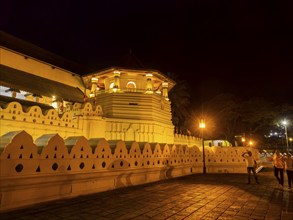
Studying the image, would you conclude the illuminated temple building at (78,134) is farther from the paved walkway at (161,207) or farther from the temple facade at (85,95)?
the paved walkway at (161,207)

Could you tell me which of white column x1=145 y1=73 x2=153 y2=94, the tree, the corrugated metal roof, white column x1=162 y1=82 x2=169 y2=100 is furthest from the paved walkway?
the tree

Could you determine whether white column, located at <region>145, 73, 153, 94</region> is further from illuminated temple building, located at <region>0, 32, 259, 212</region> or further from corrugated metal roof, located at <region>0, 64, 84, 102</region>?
corrugated metal roof, located at <region>0, 64, 84, 102</region>

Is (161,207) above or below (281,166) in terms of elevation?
below

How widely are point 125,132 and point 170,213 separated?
49.5ft

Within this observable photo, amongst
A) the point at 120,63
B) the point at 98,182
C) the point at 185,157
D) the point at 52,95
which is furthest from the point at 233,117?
the point at 98,182

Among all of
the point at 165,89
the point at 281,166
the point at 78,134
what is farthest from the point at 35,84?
the point at 281,166

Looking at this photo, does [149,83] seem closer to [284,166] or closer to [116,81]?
[116,81]

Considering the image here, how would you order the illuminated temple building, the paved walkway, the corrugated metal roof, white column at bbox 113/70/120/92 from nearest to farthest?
the paved walkway, the illuminated temple building, the corrugated metal roof, white column at bbox 113/70/120/92

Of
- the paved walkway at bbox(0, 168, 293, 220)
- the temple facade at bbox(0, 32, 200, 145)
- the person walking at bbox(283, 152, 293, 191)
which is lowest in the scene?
the paved walkway at bbox(0, 168, 293, 220)

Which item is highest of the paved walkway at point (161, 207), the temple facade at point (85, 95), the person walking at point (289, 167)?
the temple facade at point (85, 95)

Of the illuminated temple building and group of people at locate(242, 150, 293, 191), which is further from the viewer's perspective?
group of people at locate(242, 150, 293, 191)

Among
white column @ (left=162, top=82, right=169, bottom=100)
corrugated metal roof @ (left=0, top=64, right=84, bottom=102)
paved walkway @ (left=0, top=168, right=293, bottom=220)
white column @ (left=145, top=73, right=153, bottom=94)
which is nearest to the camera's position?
paved walkway @ (left=0, top=168, right=293, bottom=220)

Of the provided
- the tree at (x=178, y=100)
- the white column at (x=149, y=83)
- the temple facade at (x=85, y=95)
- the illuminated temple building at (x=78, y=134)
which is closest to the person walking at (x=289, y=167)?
the illuminated temple building at (x=78, y=134)

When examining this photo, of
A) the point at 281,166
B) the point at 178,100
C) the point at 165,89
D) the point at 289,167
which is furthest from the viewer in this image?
the point at 178,100
